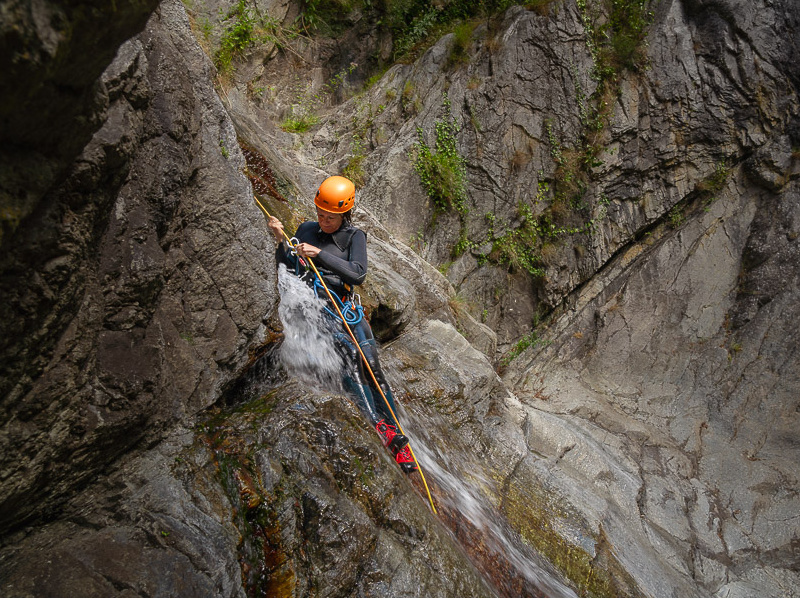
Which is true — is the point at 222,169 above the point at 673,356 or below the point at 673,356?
below

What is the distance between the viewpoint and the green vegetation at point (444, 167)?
997 centimetres

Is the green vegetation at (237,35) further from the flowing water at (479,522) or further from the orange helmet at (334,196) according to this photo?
the flowing water at (479,522)

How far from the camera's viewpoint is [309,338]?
16.1ft

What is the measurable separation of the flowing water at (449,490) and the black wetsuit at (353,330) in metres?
0.16

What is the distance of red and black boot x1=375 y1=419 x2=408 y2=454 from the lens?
4.49 m

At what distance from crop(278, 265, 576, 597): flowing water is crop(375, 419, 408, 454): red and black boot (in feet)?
1.61

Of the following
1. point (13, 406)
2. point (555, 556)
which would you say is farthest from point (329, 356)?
point (555, 556)

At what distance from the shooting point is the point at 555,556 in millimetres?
5375

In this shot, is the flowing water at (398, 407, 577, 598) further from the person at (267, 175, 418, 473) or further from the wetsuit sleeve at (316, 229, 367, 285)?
the wetsuit sleeve at (316, 229, 367, 285)

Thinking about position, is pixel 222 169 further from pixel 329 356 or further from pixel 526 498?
pixel 526 498

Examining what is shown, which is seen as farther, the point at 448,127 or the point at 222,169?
the point at 448,127

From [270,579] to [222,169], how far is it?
112 inches

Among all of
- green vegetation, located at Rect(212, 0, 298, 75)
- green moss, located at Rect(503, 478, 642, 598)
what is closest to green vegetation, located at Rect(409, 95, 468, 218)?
green vegetation, located at Rect(212, 0, 298, 75)

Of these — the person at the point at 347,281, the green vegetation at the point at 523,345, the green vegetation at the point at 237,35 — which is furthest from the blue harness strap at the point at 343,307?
the green vegetation at the point at 237,35
